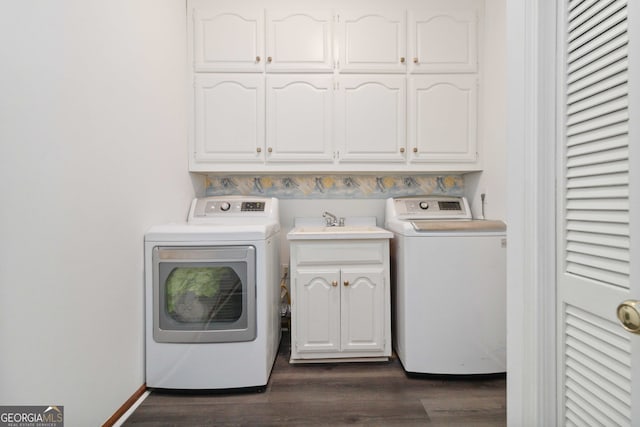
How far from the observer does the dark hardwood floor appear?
1.58m

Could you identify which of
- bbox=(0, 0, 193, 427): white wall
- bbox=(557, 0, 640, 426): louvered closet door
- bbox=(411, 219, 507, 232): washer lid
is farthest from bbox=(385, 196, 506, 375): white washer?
bbox=(0, 0, 193, 427): white wall

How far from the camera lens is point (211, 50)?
2.32m

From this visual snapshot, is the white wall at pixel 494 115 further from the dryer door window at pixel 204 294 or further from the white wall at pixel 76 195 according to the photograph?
the white wall at pixel 76 195

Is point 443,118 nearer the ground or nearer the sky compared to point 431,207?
nearer the sky

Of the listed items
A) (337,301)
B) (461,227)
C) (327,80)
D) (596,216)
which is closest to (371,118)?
(327,80)

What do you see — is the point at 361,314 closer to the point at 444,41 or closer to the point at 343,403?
the point at 343,403

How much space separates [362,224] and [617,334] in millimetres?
2000

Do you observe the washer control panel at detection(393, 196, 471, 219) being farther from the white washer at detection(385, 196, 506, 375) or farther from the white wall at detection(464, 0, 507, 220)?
the white washer at detection(385, 196, 506, 375)

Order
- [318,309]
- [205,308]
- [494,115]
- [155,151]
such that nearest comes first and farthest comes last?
1. [205,308]
2. [155,151]
3. [318,309]
4. [494,115]

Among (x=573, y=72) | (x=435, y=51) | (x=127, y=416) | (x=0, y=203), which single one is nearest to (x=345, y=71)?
(x=435, y=51)

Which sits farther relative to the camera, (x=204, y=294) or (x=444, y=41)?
(x=444, y=41)

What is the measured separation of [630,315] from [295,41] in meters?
2.33

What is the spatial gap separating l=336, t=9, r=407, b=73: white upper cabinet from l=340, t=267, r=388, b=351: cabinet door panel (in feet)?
4.70

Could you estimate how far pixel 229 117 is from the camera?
7.68 ft
